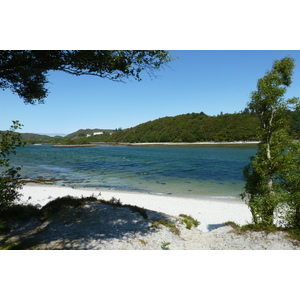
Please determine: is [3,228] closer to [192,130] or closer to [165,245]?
[165,245]

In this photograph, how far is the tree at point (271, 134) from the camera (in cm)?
660

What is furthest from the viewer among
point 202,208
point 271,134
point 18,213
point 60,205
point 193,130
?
point 193,130

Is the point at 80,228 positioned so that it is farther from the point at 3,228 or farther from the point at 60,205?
the point at 60,205

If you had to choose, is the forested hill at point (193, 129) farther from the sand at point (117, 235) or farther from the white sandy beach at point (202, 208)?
the sand at point (117, 235)

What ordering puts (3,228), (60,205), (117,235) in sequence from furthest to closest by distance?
(60,205), (3,228), (117,235)

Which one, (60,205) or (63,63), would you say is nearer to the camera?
(63,63)

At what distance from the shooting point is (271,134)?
22.7 ft

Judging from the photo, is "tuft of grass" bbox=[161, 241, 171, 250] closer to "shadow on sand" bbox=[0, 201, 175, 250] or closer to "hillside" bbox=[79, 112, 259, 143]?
"shadow on sand" bbox=[0, 201, 175, 250]

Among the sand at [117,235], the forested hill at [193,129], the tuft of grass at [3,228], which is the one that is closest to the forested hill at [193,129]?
the forested hill at [193,129]

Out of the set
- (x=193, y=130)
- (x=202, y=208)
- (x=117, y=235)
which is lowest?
(x=202, y=208)

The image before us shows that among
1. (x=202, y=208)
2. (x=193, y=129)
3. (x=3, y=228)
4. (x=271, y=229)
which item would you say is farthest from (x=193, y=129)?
(x=3, y=228)

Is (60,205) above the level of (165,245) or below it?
above

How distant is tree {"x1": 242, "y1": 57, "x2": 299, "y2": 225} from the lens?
660cm

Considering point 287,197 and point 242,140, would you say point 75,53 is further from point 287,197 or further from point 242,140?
point 242,140
